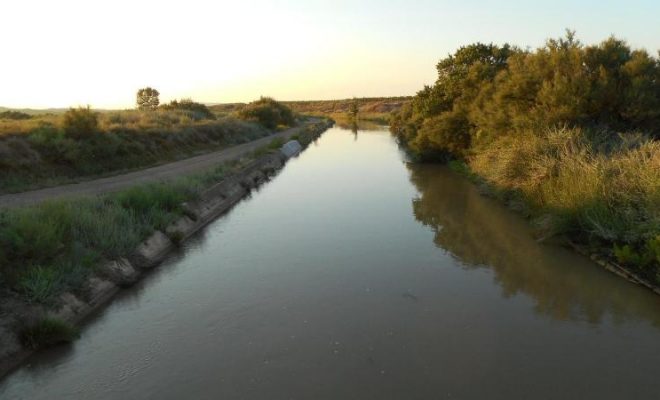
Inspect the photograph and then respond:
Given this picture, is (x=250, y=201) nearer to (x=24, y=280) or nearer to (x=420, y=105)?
(x=24, y=280)

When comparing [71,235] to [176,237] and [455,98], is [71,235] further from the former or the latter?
[455,98]

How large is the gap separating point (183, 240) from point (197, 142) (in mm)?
23036

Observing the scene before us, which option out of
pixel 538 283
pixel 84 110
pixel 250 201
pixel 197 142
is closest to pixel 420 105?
pixel 197 142

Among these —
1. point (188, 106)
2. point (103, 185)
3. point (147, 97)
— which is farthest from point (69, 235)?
point (147, 97)

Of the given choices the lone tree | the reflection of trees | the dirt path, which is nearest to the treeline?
the reflection of trees

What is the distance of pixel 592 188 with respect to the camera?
1202cm

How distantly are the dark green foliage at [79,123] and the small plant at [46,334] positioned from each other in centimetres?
1730

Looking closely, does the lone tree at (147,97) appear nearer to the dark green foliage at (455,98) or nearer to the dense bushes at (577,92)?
the dark green foliage at (455,98)

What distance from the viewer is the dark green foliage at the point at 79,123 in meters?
23.0

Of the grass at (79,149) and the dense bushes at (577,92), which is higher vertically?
the dense bushes at (577,92)

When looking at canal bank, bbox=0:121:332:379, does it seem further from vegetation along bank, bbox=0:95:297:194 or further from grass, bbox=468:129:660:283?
grass, bbox=468:129:660:283

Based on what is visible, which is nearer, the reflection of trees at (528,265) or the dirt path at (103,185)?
the reflection of trees at (528,265)

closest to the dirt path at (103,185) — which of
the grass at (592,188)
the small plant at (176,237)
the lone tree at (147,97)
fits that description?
the small plant at (176,237)

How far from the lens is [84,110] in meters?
24.6
